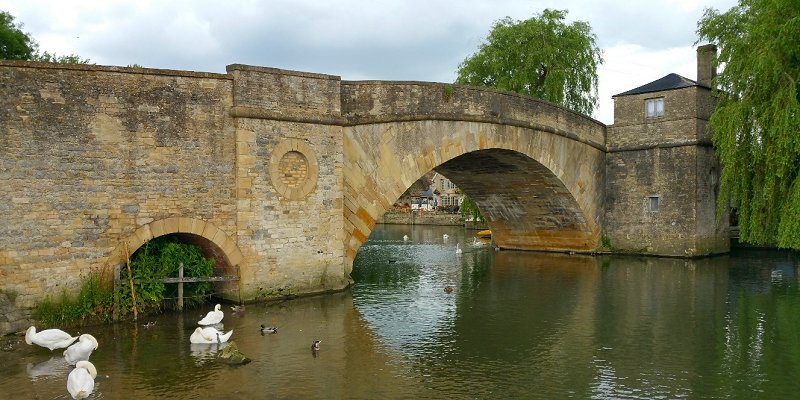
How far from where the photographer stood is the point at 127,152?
43.8ft

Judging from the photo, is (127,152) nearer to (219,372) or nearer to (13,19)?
(219,372)

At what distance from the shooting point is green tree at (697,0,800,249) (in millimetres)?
18203

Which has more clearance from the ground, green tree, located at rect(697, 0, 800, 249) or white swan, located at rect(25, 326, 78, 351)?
green tree, located at rect(697, 0, 800, 249)

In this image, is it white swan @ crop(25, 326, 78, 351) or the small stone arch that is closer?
Result: white swan @ crop(25, 326, 78, 351)

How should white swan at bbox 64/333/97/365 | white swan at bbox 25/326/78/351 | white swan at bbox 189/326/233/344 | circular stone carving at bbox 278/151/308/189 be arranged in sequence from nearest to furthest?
white swan at bbox 64/333/97/365 < white swan at bbox 25/326/78/351 < white swan at bbox 189/326/233/344 < circular stone carving at bbox 278/151/308/189

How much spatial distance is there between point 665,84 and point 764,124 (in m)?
6.17

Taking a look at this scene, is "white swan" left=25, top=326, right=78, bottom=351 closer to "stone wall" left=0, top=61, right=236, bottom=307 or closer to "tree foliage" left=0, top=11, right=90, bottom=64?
"stone wall" left=0, top=61, right=236, bottom=307

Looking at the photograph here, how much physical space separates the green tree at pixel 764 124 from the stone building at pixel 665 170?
2401 mm

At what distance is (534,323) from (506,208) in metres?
13.6

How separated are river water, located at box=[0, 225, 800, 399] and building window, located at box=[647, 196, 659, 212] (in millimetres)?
5708

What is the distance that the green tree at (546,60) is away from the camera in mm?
30000

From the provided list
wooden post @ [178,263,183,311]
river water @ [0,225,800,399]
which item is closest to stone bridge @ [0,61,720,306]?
wooden post @ [178,263,183,311]

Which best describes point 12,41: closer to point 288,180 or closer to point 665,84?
point 288,180

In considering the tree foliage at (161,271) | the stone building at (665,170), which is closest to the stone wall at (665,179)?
the stone building at (665,170)
